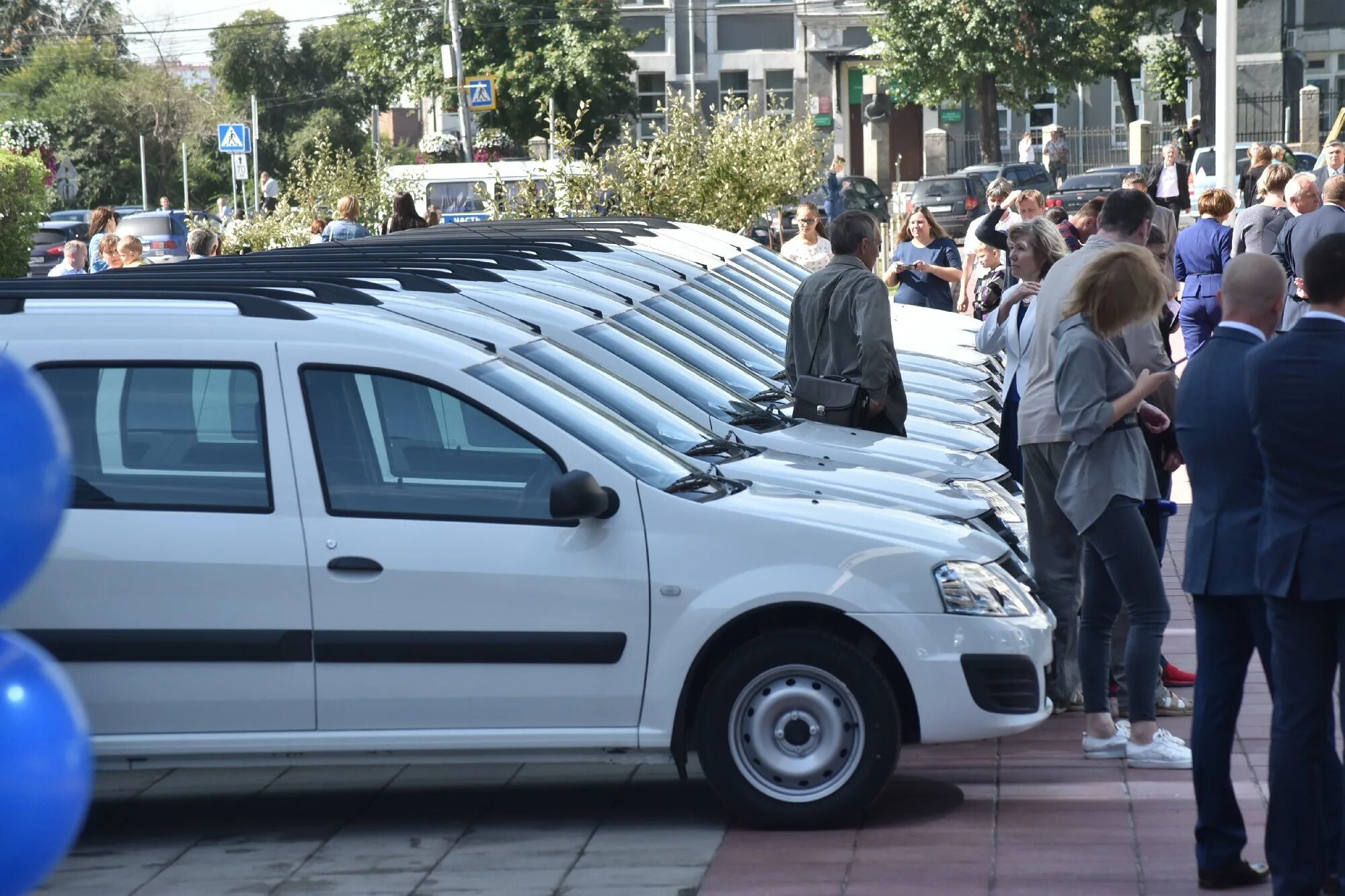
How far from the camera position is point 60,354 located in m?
5.78

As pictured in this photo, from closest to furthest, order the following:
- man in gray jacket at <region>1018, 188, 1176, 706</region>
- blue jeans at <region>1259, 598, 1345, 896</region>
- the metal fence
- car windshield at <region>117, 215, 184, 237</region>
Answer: blue jeans at <region>1259, 598, 1345, 896</region> < man in gray jacket at <region>1018, 188, 1176, 706</region> < car windshield at <region>117, 215, 184, 237</region> < the metal fence

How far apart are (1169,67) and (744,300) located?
1739 inches

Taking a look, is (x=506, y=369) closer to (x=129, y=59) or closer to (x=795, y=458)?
(x=795, y=458)

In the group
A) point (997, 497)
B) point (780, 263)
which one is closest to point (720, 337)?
point (997, 497)

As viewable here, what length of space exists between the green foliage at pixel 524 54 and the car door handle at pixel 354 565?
1863 inches

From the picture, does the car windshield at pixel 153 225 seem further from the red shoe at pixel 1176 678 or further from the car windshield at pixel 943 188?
the red shoe at pixel 1176 678

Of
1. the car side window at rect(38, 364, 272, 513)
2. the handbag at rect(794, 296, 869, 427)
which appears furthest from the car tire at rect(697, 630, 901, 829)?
the handbag at rect(794, 296, 869, 427)

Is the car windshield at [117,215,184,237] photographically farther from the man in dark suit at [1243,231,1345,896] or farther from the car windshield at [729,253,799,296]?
the man in dark suit at [1243,231,1345,896]

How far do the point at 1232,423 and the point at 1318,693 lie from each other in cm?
69

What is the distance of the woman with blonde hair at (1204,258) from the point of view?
12.5 metres

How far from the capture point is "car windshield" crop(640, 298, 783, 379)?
31.0 feet

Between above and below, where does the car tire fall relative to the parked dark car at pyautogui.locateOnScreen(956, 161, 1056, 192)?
below

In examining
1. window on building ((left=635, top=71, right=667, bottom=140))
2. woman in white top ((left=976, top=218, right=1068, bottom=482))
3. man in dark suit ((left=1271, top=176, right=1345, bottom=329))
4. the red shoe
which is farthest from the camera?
window on building ((left=635, top=71, right=667, bottom=140))

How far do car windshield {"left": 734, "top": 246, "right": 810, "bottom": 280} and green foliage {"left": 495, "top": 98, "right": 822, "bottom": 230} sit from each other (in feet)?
19.7
